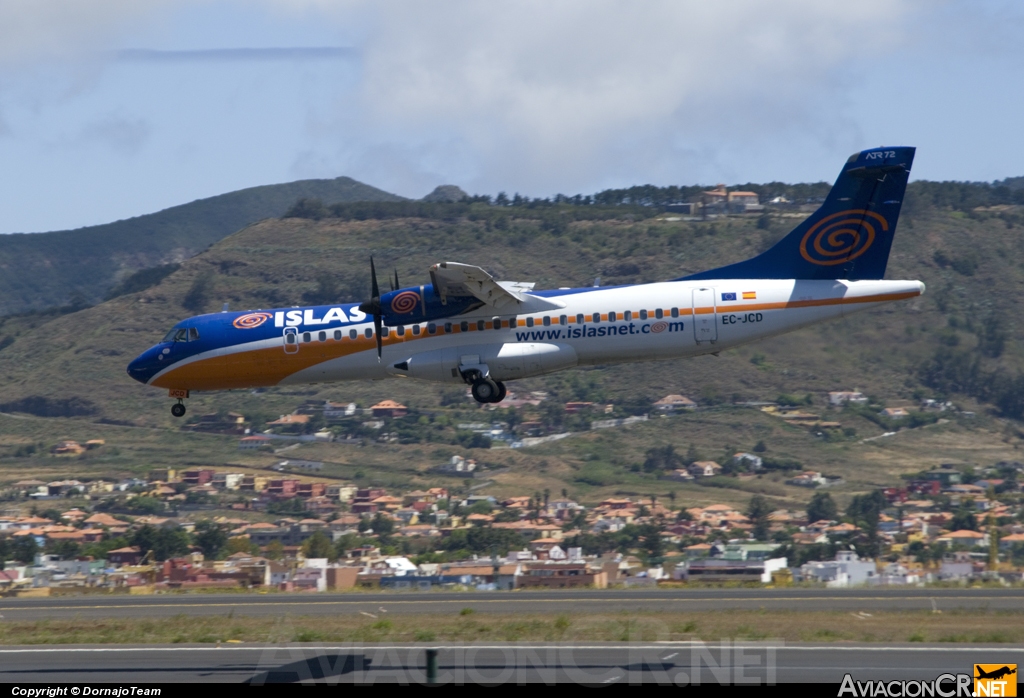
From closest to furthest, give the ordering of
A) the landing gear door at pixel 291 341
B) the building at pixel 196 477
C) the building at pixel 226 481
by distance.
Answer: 1. the landing gear door at pixel 291 341
2. the building at pixel 196 477
3. the building at pixel 226 481

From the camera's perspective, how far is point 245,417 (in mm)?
119938

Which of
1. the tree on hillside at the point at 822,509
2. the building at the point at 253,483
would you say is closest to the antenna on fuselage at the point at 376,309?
the tree on hillside at the point at 822,509

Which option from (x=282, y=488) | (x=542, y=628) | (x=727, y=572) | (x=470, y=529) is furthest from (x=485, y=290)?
(x=282, y=488)

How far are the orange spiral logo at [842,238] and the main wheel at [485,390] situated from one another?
9.63 meters

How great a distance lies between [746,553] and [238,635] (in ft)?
153

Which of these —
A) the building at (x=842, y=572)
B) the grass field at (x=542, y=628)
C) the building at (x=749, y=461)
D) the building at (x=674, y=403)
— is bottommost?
the building at (x=842, y=572)

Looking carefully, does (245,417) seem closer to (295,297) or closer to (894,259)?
(295,297)

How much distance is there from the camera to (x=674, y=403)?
115250mm

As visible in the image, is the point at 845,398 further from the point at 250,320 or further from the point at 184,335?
the point at 184,335

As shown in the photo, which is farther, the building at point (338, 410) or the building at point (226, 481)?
the building at point (338, 410)

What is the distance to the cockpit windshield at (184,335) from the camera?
39438mm

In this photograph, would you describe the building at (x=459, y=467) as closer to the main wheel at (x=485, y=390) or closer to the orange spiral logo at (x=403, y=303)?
the main wheel at (x=485, y=390)

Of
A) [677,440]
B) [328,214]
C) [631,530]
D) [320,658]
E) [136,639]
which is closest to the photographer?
[320,658]

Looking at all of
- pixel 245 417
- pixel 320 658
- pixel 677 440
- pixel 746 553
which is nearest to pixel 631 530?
pixel 746 553
